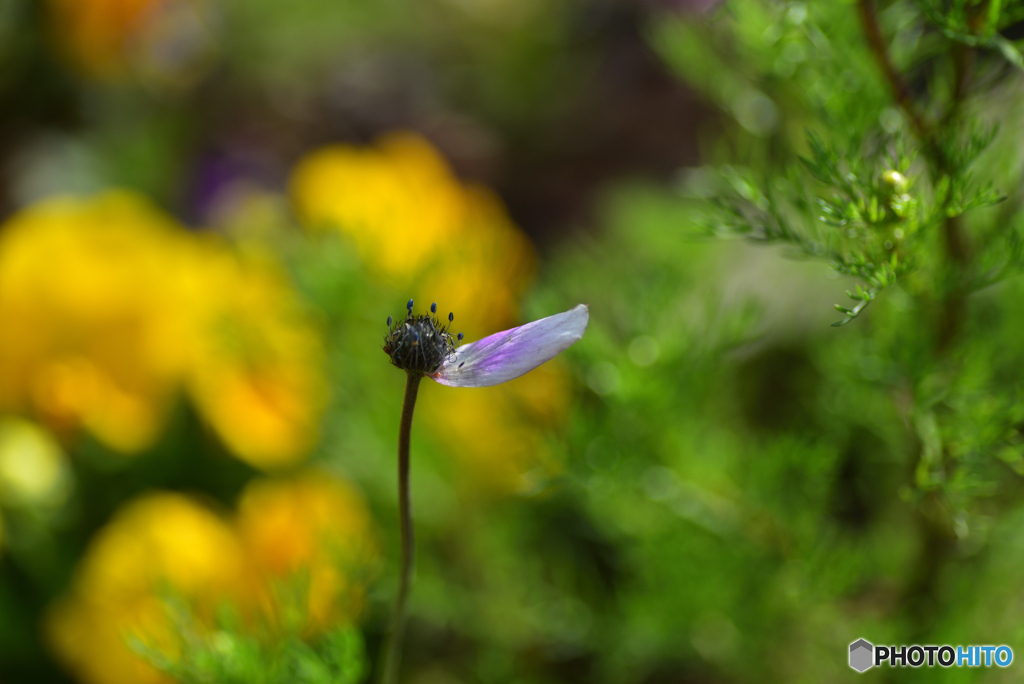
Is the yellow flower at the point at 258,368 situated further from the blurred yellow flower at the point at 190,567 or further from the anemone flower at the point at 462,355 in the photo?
the anemone flower at the point at 462,355

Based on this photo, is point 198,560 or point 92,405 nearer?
point 198,560

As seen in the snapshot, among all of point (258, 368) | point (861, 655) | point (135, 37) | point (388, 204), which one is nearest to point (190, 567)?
point (258, 368)

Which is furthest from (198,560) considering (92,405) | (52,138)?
(52,138)

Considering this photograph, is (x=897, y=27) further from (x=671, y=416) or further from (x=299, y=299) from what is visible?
(x=299, y=299)

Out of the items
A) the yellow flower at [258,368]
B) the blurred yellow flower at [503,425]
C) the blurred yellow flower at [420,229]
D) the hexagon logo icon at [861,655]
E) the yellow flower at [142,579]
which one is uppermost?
the blurred yellow flower at [420,229]

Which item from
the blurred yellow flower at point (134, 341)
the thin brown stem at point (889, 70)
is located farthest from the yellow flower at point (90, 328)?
the thin brown stem at point (889, 70)

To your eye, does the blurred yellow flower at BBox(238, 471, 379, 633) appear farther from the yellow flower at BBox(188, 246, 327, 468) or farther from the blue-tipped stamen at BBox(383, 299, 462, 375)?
the blue-tipped stamen at BBox(383, 299, 462, 375)
